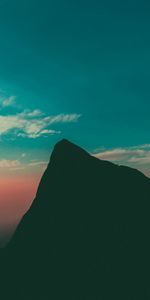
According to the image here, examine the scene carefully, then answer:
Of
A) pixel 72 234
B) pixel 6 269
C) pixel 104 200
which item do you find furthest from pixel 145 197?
pixel 6 269

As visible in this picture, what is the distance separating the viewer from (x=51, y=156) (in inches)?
4173

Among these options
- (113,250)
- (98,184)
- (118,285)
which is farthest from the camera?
(98,184)

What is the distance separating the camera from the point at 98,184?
102 m

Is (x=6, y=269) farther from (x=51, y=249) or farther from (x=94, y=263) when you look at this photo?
(x=94, y=263)

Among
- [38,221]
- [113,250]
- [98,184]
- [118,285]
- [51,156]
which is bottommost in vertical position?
[118,285]

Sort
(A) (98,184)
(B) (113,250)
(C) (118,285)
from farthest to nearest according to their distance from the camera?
1. (A) (98,184)
2. (B) (113,250)
3. (C) (118,285)

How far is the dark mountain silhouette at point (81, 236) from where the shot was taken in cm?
9144

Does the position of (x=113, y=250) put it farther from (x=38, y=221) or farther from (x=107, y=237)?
(x=38, y=221)

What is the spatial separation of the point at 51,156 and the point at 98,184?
12580 mm

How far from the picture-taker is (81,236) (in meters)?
98.4

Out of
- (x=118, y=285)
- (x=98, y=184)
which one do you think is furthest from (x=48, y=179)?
(x=118, y=285)

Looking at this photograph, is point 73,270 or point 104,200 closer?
point 73,270

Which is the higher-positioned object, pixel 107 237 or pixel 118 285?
pixel 107 237

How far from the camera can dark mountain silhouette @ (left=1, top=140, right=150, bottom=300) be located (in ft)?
300
